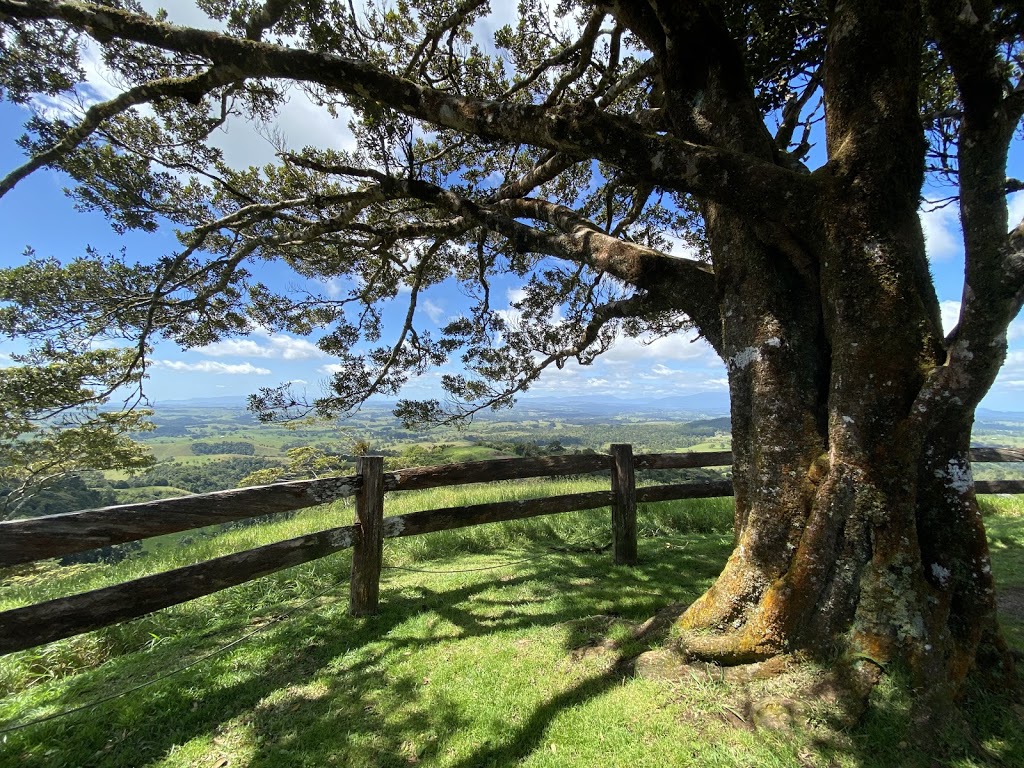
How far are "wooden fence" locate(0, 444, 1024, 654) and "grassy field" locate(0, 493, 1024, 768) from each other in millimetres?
609

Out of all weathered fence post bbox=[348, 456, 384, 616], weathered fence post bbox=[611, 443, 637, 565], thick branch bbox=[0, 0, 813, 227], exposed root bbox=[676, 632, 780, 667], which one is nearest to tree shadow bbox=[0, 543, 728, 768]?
weathered fence post bbox=[348, 456, 384, 616]

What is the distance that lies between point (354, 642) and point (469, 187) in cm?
709

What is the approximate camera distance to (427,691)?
9.89 ft

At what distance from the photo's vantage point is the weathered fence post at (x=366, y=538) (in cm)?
418

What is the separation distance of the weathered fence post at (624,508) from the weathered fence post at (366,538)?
2.82 metres

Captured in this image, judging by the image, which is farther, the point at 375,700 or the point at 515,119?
the point at 515,119

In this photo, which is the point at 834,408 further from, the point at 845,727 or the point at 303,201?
the point at 303,201

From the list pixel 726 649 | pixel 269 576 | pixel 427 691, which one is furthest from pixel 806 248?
pixel 269 576

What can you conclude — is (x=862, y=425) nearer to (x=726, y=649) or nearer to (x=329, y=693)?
(x=726, y=649)

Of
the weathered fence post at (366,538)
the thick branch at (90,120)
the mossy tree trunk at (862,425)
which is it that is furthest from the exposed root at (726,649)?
the thick branch at (90,120)

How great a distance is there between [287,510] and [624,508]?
148 inches

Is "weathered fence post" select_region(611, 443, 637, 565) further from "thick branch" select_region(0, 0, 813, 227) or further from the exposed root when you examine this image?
"thick branch" select_region(0, 0, 813, 227)

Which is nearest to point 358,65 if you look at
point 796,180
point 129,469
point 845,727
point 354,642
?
point 796,180

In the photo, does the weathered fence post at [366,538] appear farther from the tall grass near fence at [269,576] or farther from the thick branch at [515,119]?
the thick branch at [515,119]
